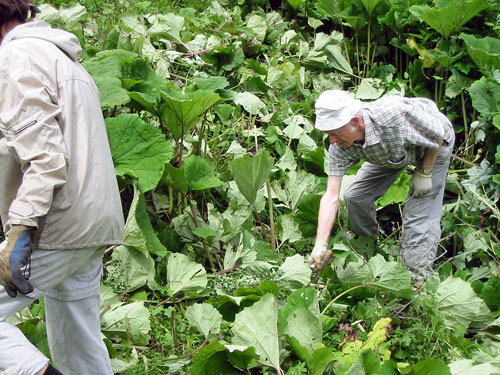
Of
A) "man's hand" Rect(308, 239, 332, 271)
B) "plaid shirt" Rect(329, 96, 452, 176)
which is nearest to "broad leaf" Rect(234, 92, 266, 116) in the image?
"plaid shirt" Rect(329, 96, 452, 176)

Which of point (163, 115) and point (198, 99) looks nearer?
point (198, 99)

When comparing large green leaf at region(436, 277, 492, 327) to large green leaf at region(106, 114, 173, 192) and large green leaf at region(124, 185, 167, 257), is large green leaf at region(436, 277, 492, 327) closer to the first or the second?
large green leaf at region(124, 185, 167, 257)

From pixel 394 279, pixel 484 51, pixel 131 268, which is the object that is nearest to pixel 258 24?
pixel 484 51

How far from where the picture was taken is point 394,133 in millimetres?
3543

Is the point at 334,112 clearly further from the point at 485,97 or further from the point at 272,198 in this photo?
the point at 485,97

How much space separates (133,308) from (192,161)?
3.50 ft

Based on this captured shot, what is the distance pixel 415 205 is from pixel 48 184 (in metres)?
2.62

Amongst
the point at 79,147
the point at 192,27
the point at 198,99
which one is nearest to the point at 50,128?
the point at 79,147

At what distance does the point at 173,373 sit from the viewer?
308 centimetres

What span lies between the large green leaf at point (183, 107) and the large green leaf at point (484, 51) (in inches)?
91.1

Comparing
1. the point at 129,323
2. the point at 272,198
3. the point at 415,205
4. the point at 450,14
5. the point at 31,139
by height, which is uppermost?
the point at 31,139

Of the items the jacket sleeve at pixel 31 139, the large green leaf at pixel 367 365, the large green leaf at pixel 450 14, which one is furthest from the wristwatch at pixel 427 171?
the jacket sleeve at pixel 31 139

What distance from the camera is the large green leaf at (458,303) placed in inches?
137

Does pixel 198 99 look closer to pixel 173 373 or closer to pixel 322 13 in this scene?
pixel 173 373
